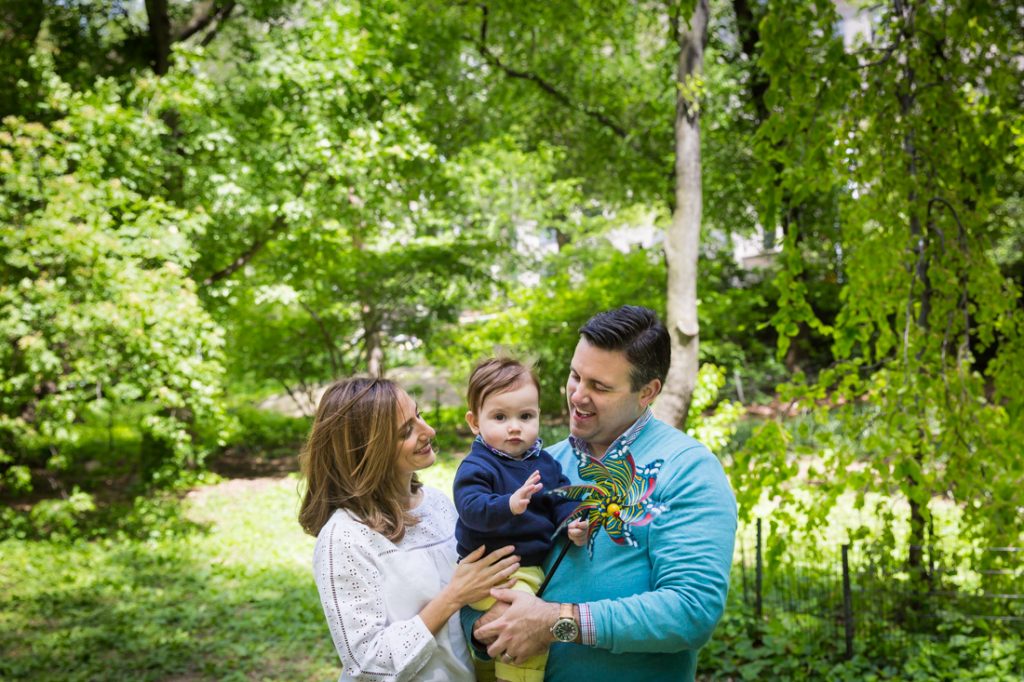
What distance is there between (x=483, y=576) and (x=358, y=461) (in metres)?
0.46

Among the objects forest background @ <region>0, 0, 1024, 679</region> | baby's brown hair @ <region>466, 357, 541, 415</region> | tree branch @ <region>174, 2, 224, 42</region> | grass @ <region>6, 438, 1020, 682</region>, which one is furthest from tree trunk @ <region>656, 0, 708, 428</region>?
tree branch @ <region>174, 2, 224, 42</region>

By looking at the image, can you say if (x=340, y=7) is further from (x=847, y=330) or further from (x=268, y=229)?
(x=847, y=330)

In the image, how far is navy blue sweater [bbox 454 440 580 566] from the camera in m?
2.06

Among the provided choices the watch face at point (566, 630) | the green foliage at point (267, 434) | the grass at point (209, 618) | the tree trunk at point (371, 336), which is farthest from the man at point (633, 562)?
the green foliage at point (267, 434)

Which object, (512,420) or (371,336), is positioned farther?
(371,336)

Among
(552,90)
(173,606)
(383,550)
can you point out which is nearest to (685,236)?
(173,606)

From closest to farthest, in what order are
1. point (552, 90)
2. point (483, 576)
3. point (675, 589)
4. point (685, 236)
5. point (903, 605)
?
point (675, 589) < point (483, 576) < point (903, 605) < point (685, 236) < point (552, 90)

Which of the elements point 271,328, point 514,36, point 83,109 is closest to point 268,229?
point 271,328

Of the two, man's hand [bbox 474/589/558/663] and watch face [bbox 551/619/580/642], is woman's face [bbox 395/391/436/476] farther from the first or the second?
watch face [bbox 551/619/580/642]

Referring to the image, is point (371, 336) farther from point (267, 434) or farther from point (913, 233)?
point (913, 233)

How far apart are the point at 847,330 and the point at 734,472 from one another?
3.94ft

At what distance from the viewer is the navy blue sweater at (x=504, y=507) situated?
2062 millimetres

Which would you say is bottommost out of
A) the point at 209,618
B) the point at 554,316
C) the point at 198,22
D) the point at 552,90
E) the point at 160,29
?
the point at 209,618

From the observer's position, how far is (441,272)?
12.6 m
